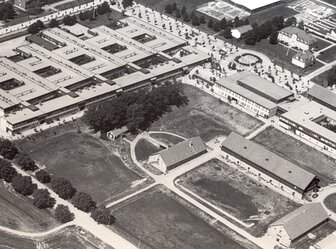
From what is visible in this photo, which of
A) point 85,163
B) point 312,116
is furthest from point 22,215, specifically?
point 312,116

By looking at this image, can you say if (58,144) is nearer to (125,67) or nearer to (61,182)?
(61,182)

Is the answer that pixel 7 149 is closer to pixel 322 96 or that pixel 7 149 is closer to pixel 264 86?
pixel 264 86

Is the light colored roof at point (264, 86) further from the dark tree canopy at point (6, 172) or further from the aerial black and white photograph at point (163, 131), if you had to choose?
the dark tree canopy at point (6, 172)

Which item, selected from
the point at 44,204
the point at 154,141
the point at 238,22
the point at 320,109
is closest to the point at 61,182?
the point at 44,204

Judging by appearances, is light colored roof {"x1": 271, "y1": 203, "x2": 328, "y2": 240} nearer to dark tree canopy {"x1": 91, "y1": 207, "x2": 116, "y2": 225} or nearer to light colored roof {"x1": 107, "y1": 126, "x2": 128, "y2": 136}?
dark tree canopy {"x1": 91, "y1": 207, "x2": 116, "y2": 225}

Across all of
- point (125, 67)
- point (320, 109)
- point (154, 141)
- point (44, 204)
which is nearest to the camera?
point (44, 204)

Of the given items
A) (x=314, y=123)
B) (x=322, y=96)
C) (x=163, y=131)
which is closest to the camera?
(x=163, y=131)

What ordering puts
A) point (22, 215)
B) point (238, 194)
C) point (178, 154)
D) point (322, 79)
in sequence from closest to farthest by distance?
point (22, 215), point (238, 194), point (178, 154), point (322, 79)

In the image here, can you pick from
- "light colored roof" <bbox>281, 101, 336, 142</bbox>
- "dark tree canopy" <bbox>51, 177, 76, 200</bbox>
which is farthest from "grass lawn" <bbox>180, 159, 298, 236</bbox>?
"light colored roof" <bbox>281, 101, 336, 142</bbox>
